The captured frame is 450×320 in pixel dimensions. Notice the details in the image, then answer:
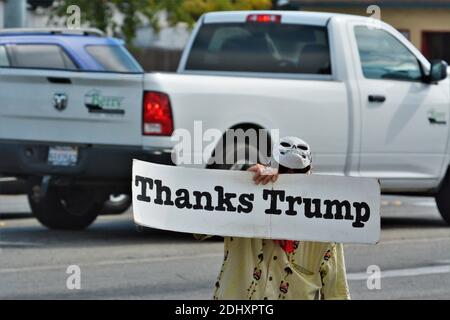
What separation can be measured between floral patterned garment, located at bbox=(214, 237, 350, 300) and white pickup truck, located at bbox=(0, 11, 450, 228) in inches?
258

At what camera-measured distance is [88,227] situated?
45.1ft

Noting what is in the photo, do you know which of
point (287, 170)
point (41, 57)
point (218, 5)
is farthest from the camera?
point (218, 5)

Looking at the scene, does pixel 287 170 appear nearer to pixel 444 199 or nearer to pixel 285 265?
pixel 285 265

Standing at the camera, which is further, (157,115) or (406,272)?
(157,115)

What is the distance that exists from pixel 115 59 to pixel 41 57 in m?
0.94

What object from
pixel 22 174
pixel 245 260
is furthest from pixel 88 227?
pixel 245 260

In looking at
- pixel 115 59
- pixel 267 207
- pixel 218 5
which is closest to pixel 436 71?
pixel 115 59

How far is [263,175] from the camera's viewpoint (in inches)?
197

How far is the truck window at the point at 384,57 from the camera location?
13.0m

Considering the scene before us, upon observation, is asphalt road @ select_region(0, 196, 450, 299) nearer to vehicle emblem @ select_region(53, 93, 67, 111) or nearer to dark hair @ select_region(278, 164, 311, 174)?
vehicle emblem @ select_region(53, 93, 67, 111)

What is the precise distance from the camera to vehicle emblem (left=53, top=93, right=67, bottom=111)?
1189 centimetres

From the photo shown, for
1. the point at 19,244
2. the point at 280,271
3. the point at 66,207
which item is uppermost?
the point at 280,271

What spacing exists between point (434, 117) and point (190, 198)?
8428 mm
